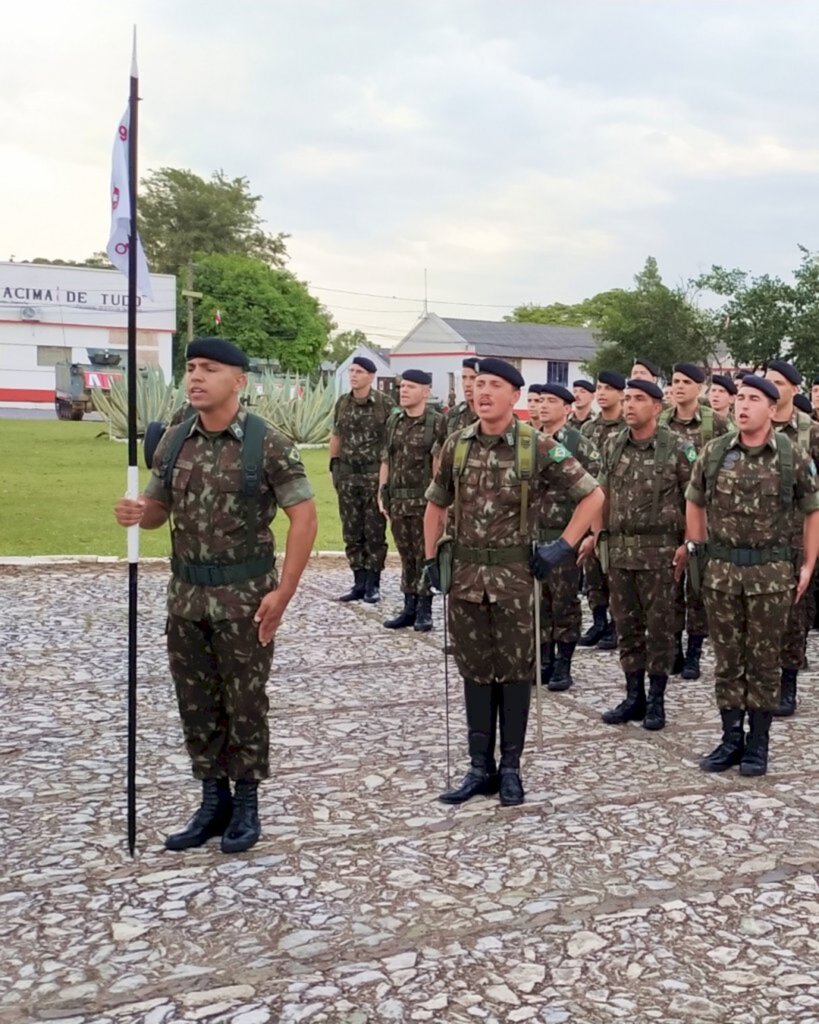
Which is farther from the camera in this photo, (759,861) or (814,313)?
(814,313)

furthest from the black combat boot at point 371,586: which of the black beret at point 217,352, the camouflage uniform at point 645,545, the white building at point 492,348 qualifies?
the white building at point 492,348

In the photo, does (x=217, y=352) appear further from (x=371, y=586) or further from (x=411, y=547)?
(x=371, y=586)

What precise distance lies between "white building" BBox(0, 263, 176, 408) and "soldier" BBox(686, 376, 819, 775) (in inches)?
1917

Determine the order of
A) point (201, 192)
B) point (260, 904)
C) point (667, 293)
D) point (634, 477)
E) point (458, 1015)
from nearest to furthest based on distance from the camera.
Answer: point (458, 1015)
point (260, 904)
point (634, 477)
point (667, 293)
point (201, 192)

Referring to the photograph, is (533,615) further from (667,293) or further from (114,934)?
(667,293)

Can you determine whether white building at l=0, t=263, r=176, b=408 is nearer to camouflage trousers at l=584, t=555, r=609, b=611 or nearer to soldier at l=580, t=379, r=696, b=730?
camouflage trousers at l=584, t=555, r=609, b=611

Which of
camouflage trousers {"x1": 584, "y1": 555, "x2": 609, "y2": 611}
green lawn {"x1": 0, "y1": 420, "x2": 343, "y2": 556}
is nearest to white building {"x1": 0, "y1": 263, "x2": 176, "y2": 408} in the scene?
green lawn {"x1": 0, "y1": 420, "x2": 343, "y2": 556}

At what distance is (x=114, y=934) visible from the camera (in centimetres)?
386

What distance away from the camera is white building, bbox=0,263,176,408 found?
172ft

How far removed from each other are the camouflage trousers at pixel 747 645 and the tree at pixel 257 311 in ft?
188

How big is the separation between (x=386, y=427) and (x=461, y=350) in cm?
6235

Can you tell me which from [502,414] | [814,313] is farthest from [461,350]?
[502,414]

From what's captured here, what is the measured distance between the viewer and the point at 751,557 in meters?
5.62

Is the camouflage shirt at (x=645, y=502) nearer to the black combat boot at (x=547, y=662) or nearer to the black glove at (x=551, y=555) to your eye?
the black combat boot at (x=547, y=662)
